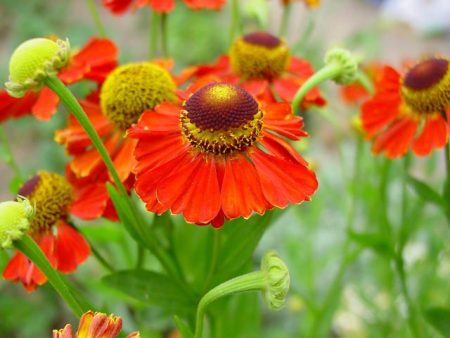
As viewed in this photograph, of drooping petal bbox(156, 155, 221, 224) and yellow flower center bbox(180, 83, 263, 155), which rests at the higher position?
yellow flower center bbox(180, 83, 263, 155)

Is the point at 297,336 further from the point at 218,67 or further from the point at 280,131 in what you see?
the point at 280,131

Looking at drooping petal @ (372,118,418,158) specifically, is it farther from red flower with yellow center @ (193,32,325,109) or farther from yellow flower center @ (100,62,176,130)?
yellow flower center @ (100,62,176,130)

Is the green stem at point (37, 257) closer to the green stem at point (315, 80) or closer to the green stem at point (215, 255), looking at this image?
the green stem at point (215, 255)

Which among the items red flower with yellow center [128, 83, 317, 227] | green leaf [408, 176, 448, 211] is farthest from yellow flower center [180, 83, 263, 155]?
green leaf [408, 176, 448, 211]

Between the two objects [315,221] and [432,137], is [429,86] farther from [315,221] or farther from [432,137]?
[315,221]

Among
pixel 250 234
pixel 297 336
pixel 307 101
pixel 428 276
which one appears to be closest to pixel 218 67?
pixel 307 101

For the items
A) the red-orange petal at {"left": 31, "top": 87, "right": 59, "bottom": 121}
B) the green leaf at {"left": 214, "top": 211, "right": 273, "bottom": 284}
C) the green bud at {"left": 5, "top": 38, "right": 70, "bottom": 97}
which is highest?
the green bud at {"left": 5, "top": 38, "right": 70, "bottom": 97}
